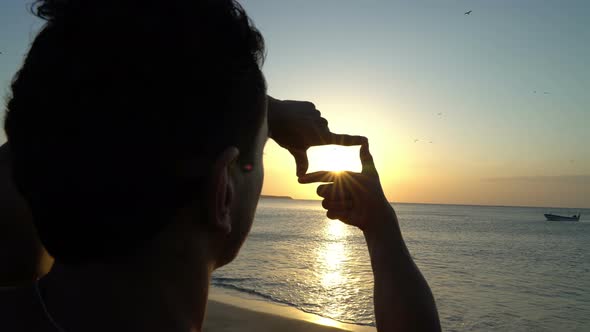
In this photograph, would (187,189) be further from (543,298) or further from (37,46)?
(543,298)

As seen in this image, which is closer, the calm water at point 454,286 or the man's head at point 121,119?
the man's head at point 121,119

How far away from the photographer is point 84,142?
801mm

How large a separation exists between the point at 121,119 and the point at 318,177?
0.83 meters

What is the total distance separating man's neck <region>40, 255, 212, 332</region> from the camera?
2.87 feet

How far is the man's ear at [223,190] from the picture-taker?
2.90 ft

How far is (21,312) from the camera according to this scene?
2.92 ft

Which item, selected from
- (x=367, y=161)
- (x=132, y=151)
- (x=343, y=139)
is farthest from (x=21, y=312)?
(x=367, y=161)

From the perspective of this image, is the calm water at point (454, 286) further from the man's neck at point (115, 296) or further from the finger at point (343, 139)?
the man's neck at point (115, 296)

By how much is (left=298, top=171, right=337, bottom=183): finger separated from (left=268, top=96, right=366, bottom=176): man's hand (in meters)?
0.11

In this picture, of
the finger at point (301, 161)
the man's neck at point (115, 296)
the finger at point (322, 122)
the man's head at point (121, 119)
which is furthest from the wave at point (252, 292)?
the man's head at point (121, 119)

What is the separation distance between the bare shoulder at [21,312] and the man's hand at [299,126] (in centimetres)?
84

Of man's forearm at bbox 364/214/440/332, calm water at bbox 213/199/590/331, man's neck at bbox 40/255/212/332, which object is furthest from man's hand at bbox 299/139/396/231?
calm water at bbox 213/199/590/331

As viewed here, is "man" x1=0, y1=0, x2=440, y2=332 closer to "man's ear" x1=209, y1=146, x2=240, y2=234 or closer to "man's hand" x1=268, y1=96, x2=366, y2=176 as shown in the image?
"man's ear" x1=209, y1=146, x2=240, y2=234

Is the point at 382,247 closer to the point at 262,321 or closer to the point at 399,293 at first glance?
the point at 399,293
